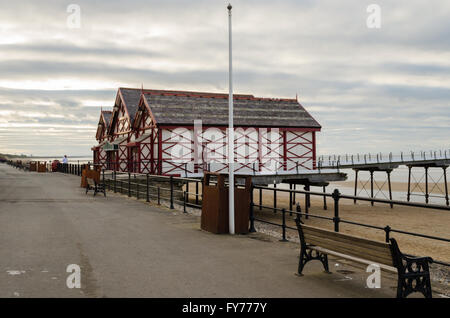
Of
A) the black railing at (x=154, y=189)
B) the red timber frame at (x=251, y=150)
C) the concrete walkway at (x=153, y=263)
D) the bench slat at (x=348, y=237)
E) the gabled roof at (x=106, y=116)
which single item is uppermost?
the gabled roof at (x=106, y=116)

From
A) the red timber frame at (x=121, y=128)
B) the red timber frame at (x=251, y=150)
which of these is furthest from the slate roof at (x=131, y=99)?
the red timber frame at (x=251, y=150)

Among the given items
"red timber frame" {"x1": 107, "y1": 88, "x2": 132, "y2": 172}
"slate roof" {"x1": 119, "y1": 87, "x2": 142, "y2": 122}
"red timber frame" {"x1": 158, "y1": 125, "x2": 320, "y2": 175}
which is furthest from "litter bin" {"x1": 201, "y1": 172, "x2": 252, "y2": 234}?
"slate roof" {"x1": 119, "y1": 87, "x2": 142, "y2": 122}

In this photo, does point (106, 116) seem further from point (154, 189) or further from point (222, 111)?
point (154, 189)

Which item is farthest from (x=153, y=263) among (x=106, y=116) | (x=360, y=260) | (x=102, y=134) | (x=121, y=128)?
(x=102, y=134)

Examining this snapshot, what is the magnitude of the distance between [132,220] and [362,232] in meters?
12.7

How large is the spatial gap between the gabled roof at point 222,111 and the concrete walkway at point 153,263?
25.8m

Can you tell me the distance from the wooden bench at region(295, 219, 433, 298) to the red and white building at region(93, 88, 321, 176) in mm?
28712

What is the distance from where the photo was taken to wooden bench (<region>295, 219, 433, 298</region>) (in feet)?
17.1

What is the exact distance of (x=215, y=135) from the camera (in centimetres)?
3831

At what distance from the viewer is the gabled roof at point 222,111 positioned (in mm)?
38094

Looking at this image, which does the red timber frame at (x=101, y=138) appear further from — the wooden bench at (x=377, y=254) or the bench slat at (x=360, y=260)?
the bench slat at (x=360, y=260)

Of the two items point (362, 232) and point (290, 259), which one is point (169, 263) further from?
point (362, 232)

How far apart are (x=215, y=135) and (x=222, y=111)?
127 inches
